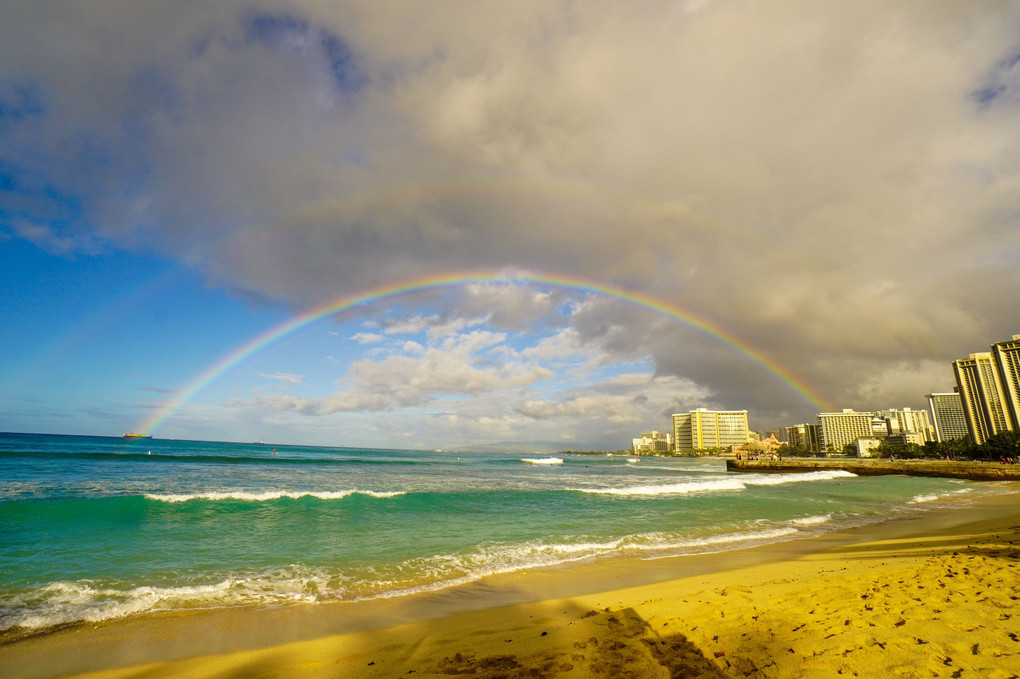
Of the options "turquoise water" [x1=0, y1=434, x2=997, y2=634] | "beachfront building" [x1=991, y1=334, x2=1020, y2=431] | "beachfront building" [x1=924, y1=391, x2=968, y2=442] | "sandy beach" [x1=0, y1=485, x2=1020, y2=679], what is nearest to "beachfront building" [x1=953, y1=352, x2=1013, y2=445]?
"beachfront building" [x1=991, y1=334, x2=1020, y2=431]

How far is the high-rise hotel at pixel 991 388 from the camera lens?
4572 inches

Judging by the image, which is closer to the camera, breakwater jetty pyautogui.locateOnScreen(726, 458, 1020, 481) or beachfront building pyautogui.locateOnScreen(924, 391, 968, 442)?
breakwater jetty pyautogui.locateOnScreen(726, 458, 1020, 481)

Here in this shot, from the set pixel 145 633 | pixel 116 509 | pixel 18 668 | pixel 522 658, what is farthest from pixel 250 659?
pixel 116 509

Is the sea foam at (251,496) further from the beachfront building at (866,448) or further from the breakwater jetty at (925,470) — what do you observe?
the beachfront building at (866,448)

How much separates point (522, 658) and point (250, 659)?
354 centimetres

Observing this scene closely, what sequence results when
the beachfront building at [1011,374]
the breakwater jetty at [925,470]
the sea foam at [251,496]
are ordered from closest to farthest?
the sea foam at [251,496] → the breakwater jetty at [925,470] → the beachfront building at [1011,374]

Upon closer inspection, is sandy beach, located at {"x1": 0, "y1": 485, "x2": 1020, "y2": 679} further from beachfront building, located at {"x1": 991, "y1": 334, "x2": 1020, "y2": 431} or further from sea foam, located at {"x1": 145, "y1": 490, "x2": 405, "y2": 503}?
beachfront building, located at {"x1": 991, "y1": 334, "x2": 1020, "y2": 431}

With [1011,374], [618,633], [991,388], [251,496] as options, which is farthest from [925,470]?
[991,388]

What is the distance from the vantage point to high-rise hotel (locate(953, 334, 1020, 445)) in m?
116

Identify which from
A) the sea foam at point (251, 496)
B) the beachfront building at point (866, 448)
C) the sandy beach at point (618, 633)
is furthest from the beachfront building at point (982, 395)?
the sea foam at point (251, 496)

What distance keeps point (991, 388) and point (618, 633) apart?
614 ft

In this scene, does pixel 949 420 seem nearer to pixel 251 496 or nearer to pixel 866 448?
pixel 866 448

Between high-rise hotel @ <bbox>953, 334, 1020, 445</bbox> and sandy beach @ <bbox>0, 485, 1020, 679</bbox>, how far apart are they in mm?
165587

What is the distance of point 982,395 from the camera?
12794 centimetres
